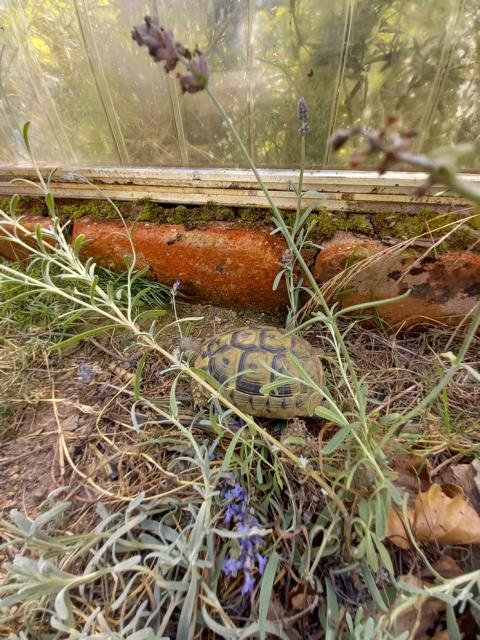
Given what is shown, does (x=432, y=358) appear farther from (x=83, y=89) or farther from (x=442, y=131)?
(x=83, y=89)

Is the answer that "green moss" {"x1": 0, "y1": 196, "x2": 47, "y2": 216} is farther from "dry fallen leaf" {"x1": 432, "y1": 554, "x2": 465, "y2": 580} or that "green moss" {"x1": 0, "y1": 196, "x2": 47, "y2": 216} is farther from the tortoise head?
"dry fallen leaf" {"x1": 432, "y1": 554, "x2": 465, "y2": 580}

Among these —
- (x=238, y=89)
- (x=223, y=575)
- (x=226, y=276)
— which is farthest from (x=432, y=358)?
(x=238, y=89)

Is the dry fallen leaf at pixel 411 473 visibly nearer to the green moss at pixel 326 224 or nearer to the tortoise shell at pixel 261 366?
the tortoise shell at pixel 261 366

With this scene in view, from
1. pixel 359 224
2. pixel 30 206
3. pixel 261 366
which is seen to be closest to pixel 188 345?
pixel 261 366

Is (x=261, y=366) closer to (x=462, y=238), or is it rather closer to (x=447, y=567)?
(x=447, y=567)

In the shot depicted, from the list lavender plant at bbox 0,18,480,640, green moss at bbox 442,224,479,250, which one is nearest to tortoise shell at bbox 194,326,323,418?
lavender plant at bbox 0,18,480,640

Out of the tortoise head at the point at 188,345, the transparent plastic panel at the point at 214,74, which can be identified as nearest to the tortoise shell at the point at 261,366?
the tortoise head at the point at 188,345
